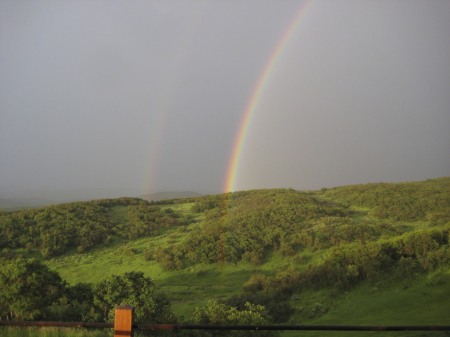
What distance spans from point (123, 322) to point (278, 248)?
107ft

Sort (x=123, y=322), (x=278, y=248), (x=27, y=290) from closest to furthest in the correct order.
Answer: (x=123, y=322) → (x=27, y=290) → (x=278, y=248)

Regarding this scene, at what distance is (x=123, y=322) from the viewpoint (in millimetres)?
4359

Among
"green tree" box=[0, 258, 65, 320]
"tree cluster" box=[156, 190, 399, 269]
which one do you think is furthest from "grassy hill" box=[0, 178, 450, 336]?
"green tree" box=[0, 258, 65, 320]

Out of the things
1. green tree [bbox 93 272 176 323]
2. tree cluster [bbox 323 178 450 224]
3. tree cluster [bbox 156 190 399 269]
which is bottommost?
green tree [bbox 93 272 176 323]

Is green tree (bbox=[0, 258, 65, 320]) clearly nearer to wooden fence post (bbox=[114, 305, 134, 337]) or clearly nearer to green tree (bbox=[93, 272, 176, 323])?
green tree (bbox=[93, 272, 176, 323])

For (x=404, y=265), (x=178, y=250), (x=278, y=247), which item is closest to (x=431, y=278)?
(x=404, y=265)

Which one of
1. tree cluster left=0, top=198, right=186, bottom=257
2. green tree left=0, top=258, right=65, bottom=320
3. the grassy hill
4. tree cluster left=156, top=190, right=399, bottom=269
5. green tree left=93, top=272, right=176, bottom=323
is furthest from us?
tree cluster left=0, top=198, right=186, bottom=257

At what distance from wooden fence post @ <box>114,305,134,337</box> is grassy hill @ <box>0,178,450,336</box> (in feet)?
58.3

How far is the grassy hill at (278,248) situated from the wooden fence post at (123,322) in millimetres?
17757

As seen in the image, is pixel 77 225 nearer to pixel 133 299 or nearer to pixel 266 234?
pixel 266 234

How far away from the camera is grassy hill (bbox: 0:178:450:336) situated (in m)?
22.7

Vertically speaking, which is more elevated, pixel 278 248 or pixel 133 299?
pixel 278 248

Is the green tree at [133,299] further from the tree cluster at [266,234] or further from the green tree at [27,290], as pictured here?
the tree cluster at [266,234]

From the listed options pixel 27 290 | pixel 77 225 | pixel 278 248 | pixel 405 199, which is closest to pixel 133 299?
pixel 27 290
